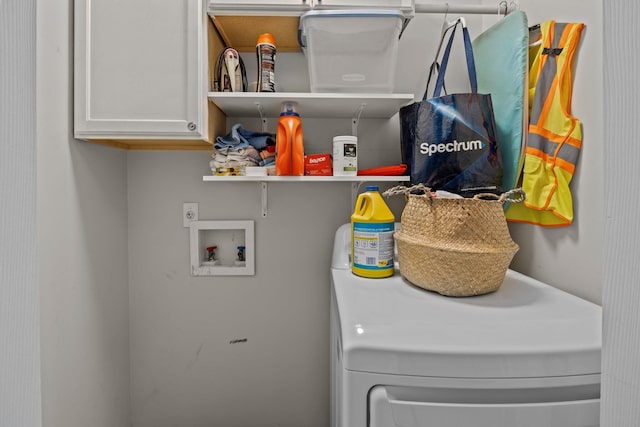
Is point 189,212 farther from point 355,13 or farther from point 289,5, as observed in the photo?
point 355,13

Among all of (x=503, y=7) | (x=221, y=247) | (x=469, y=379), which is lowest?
(x=469, y=379)

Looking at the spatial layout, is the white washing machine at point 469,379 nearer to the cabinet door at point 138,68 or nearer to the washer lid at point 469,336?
the washer lid at point 469,336

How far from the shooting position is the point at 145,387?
4.91 feet

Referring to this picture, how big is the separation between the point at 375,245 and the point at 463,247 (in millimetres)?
267

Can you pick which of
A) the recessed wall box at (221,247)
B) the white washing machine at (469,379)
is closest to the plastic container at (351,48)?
the recessed wall box at (221,247)

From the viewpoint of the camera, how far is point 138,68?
1091mm

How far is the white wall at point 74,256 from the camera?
977 millimetres

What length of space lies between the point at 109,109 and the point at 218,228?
609mm

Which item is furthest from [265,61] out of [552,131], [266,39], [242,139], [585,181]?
[585,181]

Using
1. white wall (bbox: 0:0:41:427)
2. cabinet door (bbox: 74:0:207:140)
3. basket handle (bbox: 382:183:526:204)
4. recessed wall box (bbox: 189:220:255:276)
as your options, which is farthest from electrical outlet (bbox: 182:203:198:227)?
white wall (bbox: 0:0:41:427)

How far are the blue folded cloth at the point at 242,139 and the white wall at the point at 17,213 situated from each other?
861mm

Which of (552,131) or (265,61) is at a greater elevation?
(265,61)

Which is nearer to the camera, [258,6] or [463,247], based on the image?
[463,247]

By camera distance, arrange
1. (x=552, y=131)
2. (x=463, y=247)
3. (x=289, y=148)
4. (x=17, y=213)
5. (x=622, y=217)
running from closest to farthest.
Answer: (x=622, y=217)
(x=17, y=213)
(x=463, y=247)
(x=552, y=131)
(x=289, y=148)
